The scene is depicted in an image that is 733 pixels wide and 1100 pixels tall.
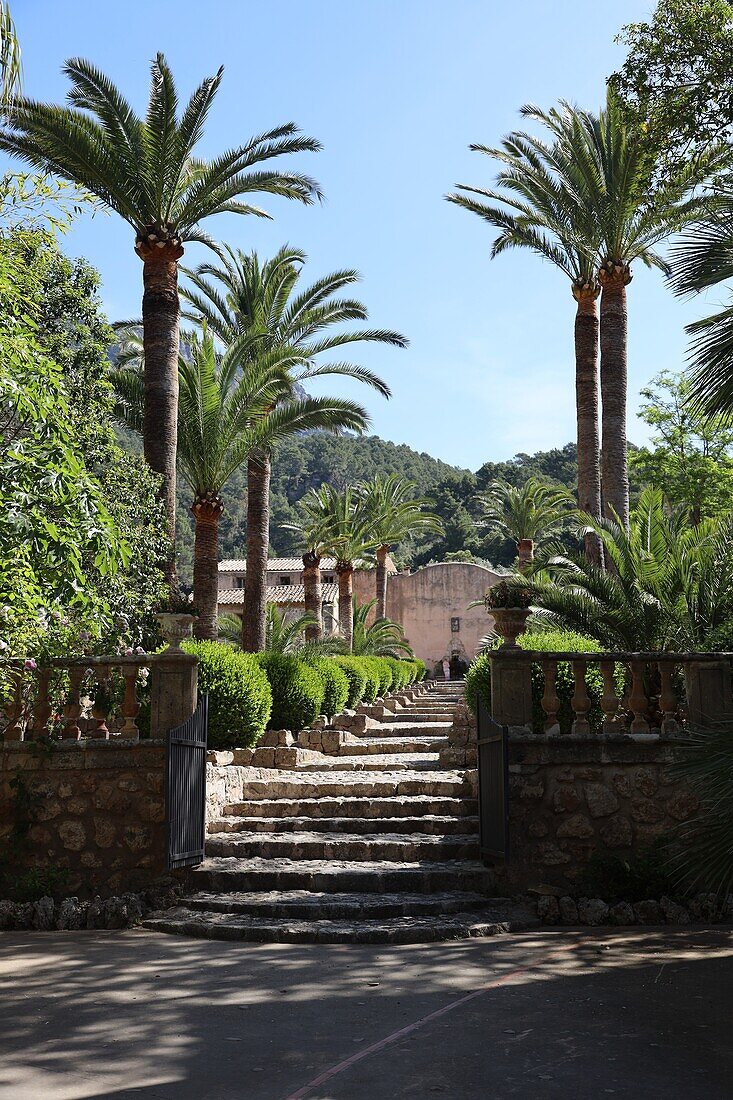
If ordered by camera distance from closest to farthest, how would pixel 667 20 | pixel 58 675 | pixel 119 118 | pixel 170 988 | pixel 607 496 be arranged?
pixel 170 988 → pixel 58 675 → pixel 667 20 → pixel 119 118 → pixel 607 496

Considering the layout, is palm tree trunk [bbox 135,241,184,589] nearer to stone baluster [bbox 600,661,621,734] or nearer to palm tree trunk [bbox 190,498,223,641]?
palm tree trunk [bbox 190,498,223,641]

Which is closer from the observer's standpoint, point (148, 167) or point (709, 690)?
point (709, 690)

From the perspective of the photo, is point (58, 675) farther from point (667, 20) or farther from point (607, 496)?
point (607, 496)

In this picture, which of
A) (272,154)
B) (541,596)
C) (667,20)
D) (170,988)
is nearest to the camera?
(170,988)

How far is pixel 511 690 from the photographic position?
862cm

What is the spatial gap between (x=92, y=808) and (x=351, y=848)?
92.6 inches

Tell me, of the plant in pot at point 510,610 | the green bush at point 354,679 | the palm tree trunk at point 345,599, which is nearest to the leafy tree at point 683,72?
the plant in pot at point 510,610

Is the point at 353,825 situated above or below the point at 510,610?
below

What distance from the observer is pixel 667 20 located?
9.58 m

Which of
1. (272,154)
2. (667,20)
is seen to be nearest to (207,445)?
(272,154)

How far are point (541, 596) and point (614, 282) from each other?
24.9 feet

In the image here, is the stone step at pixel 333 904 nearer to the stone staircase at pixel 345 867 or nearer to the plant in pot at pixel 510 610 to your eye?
the stone staircase at pixel 345 867

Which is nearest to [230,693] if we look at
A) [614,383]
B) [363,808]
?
[363,808]

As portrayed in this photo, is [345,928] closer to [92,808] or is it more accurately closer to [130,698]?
[92,808]
